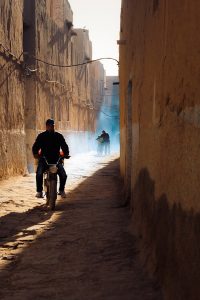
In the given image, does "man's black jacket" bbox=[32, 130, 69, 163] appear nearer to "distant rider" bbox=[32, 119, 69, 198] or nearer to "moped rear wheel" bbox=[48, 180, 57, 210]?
"distant rider" bbox=[32, 119, 69, 198]

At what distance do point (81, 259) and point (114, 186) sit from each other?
634cm

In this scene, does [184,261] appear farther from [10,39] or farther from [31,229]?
[10,39]

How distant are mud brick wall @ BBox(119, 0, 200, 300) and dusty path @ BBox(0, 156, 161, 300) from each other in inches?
10.3

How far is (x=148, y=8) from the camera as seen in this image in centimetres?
484

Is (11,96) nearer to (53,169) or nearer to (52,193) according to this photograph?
(53,169)

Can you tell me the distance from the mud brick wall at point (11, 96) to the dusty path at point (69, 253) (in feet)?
12.9

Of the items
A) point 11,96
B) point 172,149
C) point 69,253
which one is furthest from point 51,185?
point 11,96

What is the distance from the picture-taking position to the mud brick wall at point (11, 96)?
38.9 feet

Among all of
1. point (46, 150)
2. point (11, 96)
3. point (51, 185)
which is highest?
point (11, 96)

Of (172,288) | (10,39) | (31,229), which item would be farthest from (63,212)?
(10,39)

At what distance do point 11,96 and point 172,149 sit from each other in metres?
10.3

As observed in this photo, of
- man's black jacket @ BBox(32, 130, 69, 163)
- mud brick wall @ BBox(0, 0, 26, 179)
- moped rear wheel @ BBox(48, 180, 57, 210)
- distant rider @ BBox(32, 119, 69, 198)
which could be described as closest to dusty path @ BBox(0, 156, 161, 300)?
moped rear wheel @ BBox(48, 180, 57, 210)

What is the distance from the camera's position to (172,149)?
3139mm

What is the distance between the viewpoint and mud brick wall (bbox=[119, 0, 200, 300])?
2496 millimetres
